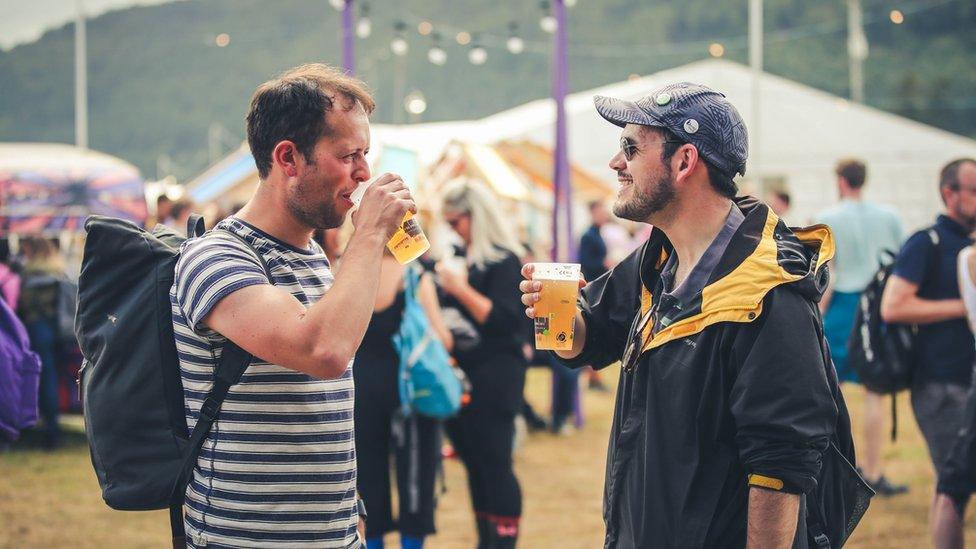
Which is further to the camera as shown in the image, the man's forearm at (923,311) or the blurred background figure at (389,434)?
the man's forearm at (923,311)

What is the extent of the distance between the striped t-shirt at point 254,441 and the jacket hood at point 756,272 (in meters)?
0.87

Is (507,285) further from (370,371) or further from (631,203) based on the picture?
(631,203)

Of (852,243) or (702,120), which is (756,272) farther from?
(852,243)

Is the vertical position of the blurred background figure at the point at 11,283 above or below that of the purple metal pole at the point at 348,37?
below

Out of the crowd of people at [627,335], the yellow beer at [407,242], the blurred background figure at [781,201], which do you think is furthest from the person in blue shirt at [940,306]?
the blurred background figure at [781,201]

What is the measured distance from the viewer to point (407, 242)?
8.27ft

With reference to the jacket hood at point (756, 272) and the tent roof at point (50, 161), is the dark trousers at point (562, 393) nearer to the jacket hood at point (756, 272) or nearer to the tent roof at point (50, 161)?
the tent roof at point (50, 161)

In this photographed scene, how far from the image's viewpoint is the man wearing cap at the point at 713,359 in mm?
2188

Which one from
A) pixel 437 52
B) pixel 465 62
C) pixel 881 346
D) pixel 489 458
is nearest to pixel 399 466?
pixel 489 458

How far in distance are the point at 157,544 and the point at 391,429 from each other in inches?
90.7

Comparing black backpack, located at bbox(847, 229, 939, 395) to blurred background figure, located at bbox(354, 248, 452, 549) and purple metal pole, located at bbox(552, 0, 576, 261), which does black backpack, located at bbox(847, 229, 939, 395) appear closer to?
blurred background figure, located at bbox(354, 248, 452, 549)

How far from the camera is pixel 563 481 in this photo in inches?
308

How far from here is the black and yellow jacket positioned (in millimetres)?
2178

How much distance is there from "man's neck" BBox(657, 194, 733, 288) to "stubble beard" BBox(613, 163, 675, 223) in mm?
46
